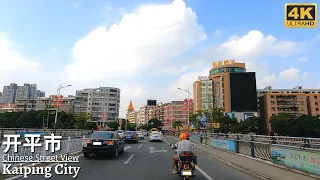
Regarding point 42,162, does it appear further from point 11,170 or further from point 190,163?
point 190,163

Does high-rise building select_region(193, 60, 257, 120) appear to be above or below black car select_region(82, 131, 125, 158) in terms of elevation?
above

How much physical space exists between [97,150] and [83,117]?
6184cm

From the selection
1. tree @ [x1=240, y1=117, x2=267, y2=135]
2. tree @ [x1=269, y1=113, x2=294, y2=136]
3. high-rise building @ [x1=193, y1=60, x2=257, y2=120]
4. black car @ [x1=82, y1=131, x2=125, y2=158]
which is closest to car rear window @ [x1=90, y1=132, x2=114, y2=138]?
black car @ [x1=82, y1=131, x2=125, y2=158]

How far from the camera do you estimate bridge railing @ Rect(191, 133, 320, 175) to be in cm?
905

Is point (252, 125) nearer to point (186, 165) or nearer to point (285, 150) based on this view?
point (285, 150)

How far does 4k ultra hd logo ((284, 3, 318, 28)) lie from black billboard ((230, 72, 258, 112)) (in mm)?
101667

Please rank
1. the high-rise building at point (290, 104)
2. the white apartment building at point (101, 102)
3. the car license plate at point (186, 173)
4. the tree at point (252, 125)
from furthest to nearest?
1. the white apartment building at point (101, 102)
2. the high-rise building at point (290, 104)
3. the tree at point (252, 125)
4. the car license plate at point (186, 173)

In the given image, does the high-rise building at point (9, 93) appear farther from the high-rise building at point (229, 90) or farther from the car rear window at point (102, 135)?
the car rear window at point (102, 135)

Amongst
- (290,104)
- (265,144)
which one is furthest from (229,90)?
(265,144)

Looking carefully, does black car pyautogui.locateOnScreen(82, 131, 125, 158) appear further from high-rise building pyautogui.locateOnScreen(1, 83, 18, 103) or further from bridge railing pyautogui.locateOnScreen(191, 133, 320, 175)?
high-rise building pyautogui.locateOnScreen(1, 83, 18, 103)

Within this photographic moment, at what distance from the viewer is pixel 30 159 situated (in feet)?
35.9

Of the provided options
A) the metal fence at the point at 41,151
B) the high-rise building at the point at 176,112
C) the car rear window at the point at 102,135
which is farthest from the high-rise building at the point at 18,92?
the car rear window at the point at 102,135

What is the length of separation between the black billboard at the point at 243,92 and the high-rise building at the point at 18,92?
14732cm

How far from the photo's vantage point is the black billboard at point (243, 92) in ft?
346
